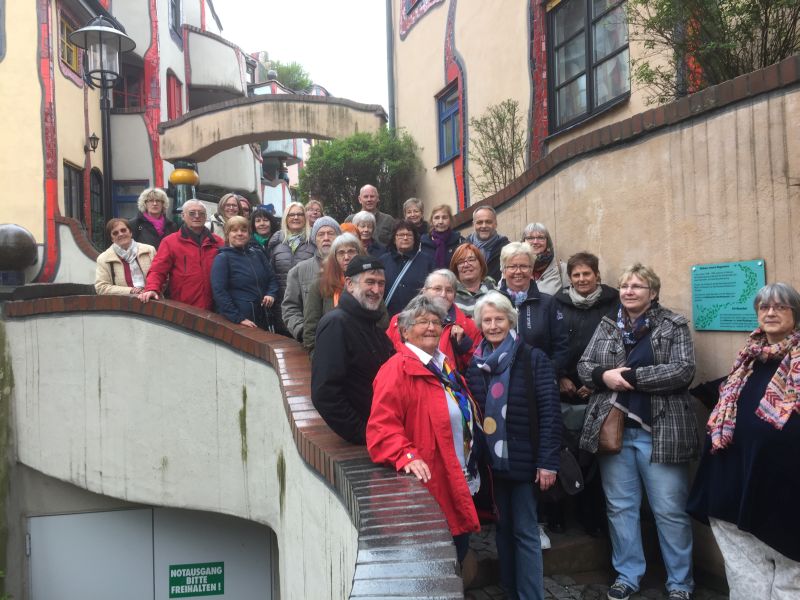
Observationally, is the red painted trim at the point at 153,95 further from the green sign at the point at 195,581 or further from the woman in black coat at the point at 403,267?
the woman in black coat at the point at 403,267

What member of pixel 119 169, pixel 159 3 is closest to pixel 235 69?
pixel 159 3

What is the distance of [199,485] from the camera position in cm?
651

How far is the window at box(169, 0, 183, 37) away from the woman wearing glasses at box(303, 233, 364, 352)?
19.6 metres

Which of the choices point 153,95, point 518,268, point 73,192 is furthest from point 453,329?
point 153,95

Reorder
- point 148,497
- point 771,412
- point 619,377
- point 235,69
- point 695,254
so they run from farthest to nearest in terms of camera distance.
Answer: point 235,69 → point 148,497 → point 695,254 → point 619,377 → point 771,412

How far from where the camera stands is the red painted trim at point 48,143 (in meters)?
13.8

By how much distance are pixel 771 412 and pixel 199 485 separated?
5165mm

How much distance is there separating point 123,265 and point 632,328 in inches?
193

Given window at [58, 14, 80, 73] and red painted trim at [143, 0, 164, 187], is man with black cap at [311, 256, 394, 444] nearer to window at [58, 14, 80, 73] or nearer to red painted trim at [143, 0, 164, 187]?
window at [58, 14, 80, 73]

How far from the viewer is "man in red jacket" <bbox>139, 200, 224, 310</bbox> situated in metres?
6.11

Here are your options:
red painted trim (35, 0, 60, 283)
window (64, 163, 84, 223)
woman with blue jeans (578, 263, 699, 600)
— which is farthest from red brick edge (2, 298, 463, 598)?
window (64, 163, 84, 223)

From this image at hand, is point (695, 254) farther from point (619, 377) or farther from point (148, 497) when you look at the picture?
point (148, 497)

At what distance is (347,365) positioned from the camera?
3.19m

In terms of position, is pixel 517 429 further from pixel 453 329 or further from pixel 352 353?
pixel 352 353
